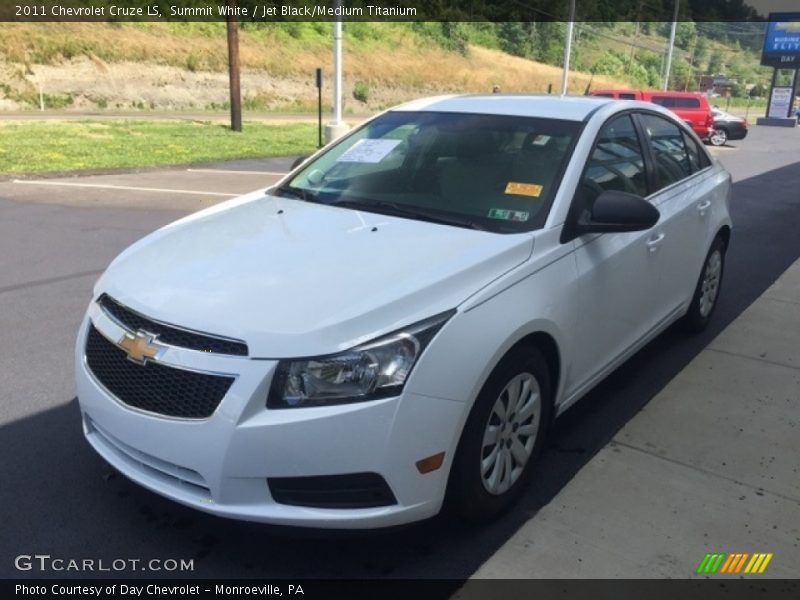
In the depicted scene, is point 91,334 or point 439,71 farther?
point 439,71

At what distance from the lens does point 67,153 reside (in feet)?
50.5

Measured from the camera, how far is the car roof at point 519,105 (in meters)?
3.86

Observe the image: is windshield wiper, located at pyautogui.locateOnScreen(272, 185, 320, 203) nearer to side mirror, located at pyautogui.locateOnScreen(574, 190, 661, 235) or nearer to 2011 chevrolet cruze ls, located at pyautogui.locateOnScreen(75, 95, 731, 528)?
2011 chevrolet cruze ls, located at pyautogui.locateOnScreen(75, 95, 731, 528)

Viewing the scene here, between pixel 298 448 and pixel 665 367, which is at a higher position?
pixel 298 448

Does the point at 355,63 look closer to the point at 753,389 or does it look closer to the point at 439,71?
the point at 439,71

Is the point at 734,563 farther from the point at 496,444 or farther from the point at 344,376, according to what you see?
the point at 344,376

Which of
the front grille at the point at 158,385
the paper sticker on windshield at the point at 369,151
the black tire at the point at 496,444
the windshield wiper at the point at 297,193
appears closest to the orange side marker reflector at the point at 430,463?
the black tire at the point at 496,444

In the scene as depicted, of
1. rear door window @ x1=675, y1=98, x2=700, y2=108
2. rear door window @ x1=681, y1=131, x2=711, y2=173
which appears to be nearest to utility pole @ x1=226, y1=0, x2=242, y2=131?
rear door window @ x1=675, y1=98, x2=700, y2=108

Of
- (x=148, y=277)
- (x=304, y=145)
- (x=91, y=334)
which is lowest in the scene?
(x=304, y=145)

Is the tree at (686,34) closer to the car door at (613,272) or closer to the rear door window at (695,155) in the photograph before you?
the rear door window at (695,155)

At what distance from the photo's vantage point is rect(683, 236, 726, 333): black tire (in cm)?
509

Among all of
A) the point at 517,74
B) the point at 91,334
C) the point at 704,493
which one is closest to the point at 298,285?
the point at 91,334

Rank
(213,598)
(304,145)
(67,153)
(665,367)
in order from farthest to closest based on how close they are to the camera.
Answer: (304,145) → (67,153) → (665,367) → (213,598)

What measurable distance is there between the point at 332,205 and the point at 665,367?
2489 mm
